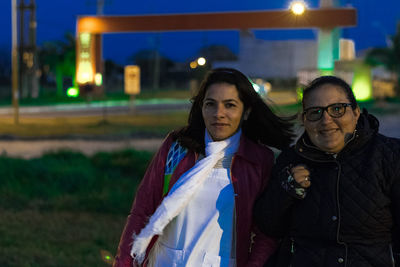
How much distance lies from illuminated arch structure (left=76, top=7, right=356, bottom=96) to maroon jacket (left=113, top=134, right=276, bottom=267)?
18035 mm

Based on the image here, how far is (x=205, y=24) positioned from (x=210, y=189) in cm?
2204

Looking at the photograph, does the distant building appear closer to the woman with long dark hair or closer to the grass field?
the grass field

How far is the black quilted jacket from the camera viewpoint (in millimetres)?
2285

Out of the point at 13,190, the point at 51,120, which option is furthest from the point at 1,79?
the point at 13,190

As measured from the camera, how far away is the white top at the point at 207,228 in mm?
2643

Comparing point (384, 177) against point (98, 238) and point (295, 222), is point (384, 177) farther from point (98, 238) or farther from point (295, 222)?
point (98, 238)

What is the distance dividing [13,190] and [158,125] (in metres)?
13.8

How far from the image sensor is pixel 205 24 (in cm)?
2430

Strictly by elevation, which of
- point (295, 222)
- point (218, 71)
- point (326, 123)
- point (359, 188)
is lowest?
point (295, 222)

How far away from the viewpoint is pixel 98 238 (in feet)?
21.3

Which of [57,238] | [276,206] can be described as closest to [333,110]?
[276,206]

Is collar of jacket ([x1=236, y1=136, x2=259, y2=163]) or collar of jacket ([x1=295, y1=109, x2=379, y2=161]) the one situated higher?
collar of jacket ([x1=295, y1=109, x2=379, y2=161])

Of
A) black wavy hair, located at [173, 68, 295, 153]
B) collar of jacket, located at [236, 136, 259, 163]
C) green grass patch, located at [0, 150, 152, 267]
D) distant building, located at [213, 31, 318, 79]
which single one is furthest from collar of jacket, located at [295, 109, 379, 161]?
distant building, located at [213, 31, 318, 79]

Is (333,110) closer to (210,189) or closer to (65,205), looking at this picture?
(210,189)
